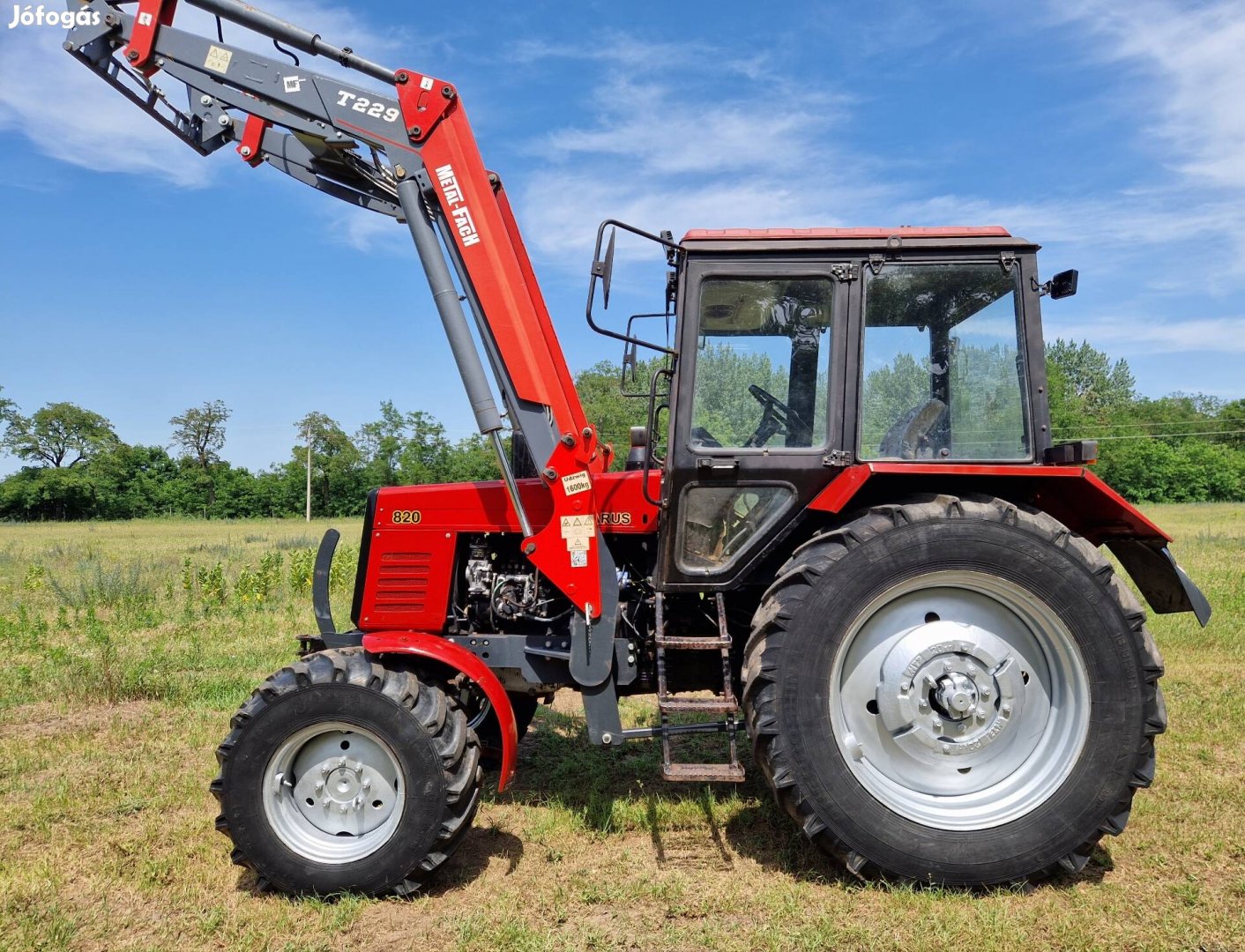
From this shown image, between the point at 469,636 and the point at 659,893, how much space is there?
1.43 meters

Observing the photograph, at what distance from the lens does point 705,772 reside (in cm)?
348

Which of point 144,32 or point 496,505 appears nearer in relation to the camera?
point 144,32

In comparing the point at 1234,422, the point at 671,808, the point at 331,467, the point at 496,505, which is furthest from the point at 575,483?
the point at 1234,422

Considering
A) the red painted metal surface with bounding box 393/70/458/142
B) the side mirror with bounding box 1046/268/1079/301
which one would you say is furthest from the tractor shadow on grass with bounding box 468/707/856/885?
the red painted metal surface with bounding box 393/70/458/142

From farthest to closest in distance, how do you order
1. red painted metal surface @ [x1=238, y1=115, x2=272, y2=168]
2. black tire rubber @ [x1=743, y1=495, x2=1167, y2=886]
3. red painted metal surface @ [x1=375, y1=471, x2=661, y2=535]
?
red painted metal surface @ [x1=375, y1=471, x2=661, y2=535] → red painted metal surface @ [x1=238, y1=115, x2=272, y2=168] → black tire rubber @ [x1=743, y1=495, x2=1167, y2=886]

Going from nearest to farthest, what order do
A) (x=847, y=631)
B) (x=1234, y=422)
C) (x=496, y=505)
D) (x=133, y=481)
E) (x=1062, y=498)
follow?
1. (x=847, y=631)
2. (x=1062, y=498)
3. (x=496, y=505)
4. (x=133, y=481)
5. (x=1234, y=422)

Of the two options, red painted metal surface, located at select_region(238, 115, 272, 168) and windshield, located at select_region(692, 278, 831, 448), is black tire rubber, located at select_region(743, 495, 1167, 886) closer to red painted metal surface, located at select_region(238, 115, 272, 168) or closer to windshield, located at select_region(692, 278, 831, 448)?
windshield, located at select_region(692, 278, 831, 448)

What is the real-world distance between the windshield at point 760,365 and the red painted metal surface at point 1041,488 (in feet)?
0.95

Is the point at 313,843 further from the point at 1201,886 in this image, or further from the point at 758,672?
the point at 1201,886

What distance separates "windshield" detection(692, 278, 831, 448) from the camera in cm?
380

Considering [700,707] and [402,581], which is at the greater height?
[402,581]

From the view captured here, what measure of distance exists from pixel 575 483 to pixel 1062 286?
2351 mm

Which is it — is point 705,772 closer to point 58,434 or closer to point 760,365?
point 760,365

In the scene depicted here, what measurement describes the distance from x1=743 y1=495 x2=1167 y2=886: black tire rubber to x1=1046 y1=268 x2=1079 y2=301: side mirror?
3.32 feet
